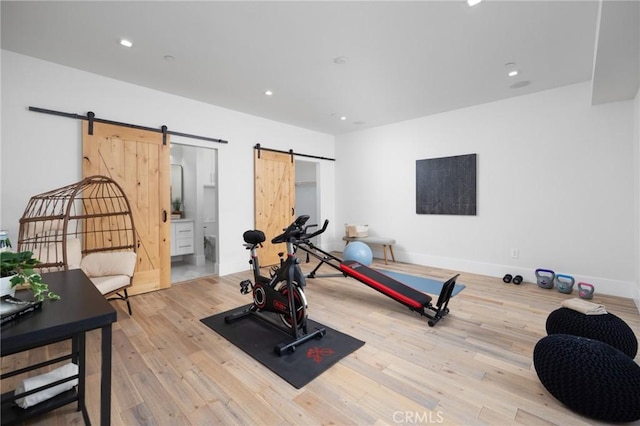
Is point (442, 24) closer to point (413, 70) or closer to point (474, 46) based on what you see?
point (474, 46)

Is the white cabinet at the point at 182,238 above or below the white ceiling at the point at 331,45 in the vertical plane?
below

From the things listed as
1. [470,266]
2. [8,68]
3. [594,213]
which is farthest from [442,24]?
[8,68]

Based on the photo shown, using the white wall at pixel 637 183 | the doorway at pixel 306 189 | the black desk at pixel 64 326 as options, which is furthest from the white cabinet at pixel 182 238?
the white wall at pixel 637 183

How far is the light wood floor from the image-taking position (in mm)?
1637

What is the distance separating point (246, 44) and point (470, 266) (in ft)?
15.5

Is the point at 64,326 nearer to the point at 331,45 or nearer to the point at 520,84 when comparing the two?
the point at 331,45

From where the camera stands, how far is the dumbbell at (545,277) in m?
3.90

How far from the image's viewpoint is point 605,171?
3.66 meters

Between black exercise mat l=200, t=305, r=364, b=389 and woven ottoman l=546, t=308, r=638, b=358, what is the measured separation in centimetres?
157

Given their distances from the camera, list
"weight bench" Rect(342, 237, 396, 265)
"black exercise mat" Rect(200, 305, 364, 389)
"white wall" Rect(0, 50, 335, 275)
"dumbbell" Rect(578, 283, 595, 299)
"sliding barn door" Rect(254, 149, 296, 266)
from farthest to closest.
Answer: "weight bench" Rect(342, 237, 396, 265) < "sliding barn door" Rect(254, 149, 296, 266) < "dumbbell" Rect(578, 283, 595, 299) < "white wall" Rect(0, 50, 335, 275) < "black exercise mat" Rect(200, 305, 364, 389)

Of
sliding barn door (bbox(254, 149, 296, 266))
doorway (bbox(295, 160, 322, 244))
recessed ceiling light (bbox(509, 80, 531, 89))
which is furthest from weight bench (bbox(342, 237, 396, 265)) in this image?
recessed ceiling light (bbox(509, 80, 531, 89))

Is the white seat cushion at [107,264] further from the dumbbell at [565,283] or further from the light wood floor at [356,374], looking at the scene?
the dumbbell at [565,283]

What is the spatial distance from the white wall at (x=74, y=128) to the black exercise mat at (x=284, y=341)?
2126mm

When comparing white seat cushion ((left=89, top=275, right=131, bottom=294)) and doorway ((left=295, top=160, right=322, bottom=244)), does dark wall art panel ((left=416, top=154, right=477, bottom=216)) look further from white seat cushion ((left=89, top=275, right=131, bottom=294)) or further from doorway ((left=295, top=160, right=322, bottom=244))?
white seat cushion ((left=89, top=275, right=131, bottom=294))
